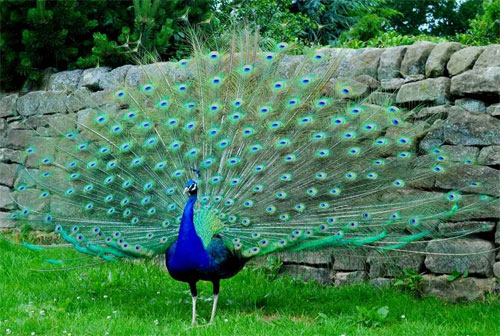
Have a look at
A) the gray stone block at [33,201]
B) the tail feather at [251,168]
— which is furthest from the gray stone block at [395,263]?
the gray stone block at [33,201]

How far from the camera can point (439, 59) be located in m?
6.03

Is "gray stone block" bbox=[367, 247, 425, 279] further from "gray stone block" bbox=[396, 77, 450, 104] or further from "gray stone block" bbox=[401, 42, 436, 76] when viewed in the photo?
"gray stone block" bbox=[401, 42, 436, 76]

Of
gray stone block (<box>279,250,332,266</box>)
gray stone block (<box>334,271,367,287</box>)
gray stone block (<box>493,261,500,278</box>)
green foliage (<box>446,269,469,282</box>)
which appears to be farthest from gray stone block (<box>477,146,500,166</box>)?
gray stone block (<box>279,250,332,266</box>)

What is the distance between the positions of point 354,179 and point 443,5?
16555 mm

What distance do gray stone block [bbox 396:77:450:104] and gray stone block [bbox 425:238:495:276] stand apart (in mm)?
1152

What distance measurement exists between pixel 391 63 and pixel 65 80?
3.97 metres

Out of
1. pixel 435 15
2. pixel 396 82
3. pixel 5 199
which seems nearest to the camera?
pixel 396 82

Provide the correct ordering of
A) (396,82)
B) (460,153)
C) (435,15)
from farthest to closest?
(435,15) → (396,82) → (460,153)

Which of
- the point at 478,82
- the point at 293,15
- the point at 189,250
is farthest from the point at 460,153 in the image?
the point at 293,15

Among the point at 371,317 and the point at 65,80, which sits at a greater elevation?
the point at 371,317

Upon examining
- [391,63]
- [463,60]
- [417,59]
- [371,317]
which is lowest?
[371,317]

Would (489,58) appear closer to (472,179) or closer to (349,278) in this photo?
(472,179)

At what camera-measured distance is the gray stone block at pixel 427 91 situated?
5.98 m

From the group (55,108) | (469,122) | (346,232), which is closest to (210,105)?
(346,232)
